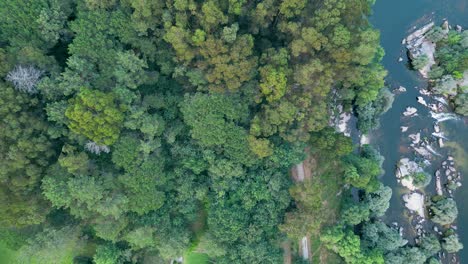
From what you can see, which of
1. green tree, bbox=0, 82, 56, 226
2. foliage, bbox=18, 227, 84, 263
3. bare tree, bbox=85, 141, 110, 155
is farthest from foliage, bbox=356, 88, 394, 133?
foliage, bbox=18, 227, 84, 263

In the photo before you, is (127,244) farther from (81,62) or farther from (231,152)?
(81,62)

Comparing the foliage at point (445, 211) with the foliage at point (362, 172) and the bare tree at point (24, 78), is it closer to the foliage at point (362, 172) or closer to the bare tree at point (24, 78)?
the foliage at point (362, 172)

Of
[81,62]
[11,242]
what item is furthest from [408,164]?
[11,242]

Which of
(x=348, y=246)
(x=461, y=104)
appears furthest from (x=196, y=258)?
(x=461, y=104)

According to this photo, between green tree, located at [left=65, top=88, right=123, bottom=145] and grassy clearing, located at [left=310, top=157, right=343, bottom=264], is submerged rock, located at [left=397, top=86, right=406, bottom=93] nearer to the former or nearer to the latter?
grassy clearing, located at [left=310, top=157, right=343, bottom=264]

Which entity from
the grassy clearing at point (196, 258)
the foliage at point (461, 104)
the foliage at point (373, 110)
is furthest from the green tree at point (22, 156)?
the foliage at point (461, 104)
